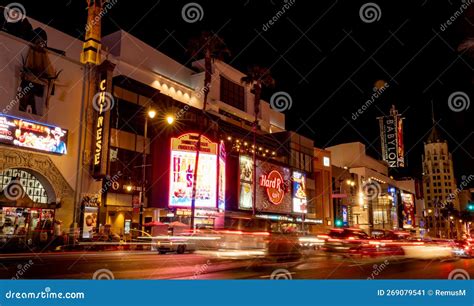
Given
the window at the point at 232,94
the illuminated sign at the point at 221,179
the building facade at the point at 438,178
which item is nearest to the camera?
the illuminated sign at the point at 221,179

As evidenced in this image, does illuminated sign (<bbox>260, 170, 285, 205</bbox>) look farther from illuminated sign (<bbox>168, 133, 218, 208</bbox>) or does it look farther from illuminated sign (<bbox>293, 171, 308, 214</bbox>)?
illuminated sign (<bbox>168, 133, 218, 208</bbox>)

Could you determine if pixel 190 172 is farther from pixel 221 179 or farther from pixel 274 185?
pixel 274 185

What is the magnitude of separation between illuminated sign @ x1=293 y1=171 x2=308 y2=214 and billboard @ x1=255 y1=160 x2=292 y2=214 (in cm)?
112

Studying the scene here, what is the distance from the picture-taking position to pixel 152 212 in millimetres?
38906

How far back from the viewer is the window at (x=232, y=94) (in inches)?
1977

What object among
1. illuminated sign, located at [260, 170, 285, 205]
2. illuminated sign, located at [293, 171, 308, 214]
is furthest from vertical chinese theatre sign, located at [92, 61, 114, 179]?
illuminated sign, located at [293, 171, 308, 214]

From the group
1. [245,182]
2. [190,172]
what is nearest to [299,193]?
[245,182]

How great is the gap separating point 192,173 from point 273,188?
1467 centimetres

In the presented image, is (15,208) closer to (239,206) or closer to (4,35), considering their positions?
(4,35)

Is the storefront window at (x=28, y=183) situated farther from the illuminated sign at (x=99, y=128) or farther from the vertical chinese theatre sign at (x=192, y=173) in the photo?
the vertical chinese theatre sign at (x=192, y=173)

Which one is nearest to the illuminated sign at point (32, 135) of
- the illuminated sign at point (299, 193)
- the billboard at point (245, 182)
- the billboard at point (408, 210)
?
→ the billboard at point (245, 182)

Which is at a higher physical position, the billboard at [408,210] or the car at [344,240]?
the billboard at [408,210]

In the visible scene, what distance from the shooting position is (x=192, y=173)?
38.8 m

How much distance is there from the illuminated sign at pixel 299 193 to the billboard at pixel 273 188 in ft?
3.68
